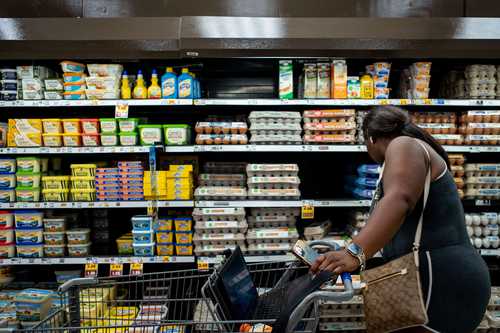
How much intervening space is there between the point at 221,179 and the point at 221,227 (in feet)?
1.41

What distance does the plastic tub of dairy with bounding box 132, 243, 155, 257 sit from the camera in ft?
11.3

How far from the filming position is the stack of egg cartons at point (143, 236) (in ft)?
11.3

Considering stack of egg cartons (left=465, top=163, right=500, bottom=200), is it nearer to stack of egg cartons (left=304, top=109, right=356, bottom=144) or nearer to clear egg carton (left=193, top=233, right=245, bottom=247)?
stack of egg cartons (left=304, top=109, right=356, bottom=144)

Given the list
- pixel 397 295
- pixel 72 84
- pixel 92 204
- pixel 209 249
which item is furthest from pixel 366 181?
pixel 72 84

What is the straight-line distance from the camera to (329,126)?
3.49 m

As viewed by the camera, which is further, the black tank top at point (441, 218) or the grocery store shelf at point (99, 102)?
the grocery store shelf at point (99, 102)

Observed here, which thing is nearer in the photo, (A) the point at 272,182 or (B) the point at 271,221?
(A) the point at 272,182

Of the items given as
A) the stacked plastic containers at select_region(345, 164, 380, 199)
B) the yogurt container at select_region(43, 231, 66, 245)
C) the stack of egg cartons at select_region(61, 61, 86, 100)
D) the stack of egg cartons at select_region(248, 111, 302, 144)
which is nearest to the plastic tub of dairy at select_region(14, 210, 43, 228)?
the yogurt container at select_region(43, 231, 66, 245)

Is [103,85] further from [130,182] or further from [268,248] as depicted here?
[268,248]

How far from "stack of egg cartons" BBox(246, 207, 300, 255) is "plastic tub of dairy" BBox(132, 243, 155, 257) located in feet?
2.76

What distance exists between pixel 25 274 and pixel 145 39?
8.42 feet

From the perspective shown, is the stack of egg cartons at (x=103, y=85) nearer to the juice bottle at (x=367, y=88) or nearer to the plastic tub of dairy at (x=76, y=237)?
the plastic tub of dairy at (x=76, y=237)

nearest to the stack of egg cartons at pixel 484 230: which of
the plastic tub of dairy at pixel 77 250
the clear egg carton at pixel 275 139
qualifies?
the clear egg carton at pixel 275 139

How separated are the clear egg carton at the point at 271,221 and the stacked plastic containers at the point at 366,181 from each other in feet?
2.14
